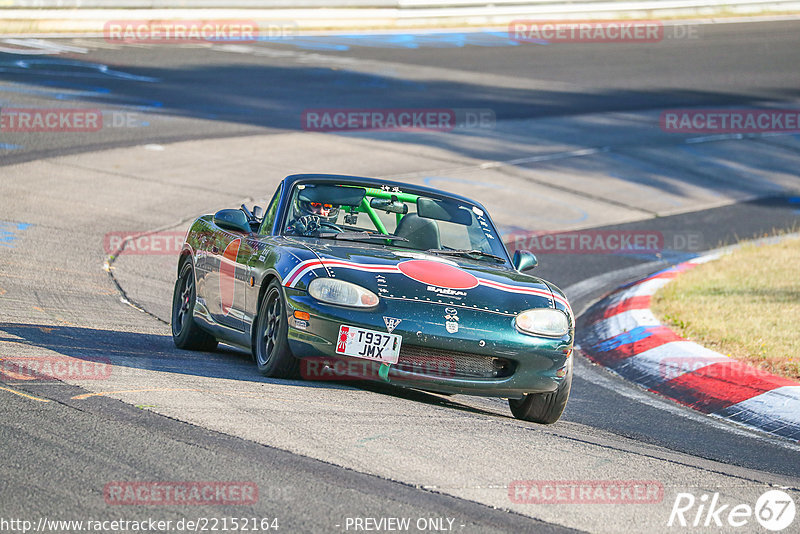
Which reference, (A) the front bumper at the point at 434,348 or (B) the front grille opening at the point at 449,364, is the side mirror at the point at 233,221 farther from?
(B) the front grille opening at the point at 449,364

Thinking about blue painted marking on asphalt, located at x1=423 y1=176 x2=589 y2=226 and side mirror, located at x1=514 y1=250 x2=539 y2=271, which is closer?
side mirror, located at x1=514 y1=250 x2=539 y2=271

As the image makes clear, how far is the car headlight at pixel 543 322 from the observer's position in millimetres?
6238

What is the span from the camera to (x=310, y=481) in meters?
4.34

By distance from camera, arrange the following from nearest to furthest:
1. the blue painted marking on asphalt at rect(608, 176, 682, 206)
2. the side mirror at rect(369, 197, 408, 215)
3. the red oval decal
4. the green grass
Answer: the red oval decal → the side mirror at rect(369, 197, 408, 215) → the green grass → the blue painted marking on asphalt at rect(608, 176, 682, 206)

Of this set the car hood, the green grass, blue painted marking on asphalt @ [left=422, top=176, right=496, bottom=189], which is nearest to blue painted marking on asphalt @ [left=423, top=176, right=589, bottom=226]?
blue painted marking on asphalt @ [left=422, top=176, right=496, bottom=189]

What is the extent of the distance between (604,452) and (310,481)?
5.54 feet

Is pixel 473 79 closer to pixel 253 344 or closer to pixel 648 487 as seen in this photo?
pixel 253 344

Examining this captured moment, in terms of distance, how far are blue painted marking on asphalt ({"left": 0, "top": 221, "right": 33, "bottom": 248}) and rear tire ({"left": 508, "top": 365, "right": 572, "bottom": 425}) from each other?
637 centimetres

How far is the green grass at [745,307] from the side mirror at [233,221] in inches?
144

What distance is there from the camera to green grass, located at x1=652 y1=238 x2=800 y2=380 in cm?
838

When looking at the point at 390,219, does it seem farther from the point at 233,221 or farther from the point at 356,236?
the point at 233,221

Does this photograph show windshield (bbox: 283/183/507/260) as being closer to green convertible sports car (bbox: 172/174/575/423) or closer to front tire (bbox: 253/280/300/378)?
green convertible sports car (bbox: 172/174/575/423)

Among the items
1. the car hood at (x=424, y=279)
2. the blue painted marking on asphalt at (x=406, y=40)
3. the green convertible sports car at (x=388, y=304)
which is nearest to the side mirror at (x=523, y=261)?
the green convertible sports car at (x=388, y=304)

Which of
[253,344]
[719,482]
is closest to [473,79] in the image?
[253,344]
